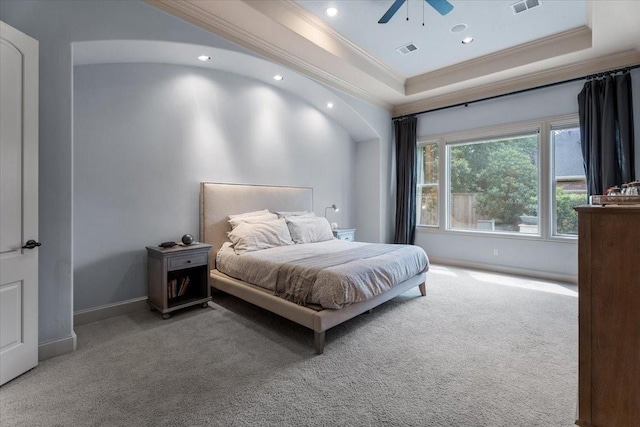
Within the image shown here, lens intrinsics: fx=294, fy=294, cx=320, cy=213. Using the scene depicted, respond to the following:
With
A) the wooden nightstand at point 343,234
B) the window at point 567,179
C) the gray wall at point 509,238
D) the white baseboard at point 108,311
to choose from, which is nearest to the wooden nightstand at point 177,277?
the white baseboard at point 108,311

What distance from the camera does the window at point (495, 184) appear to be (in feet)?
15.9

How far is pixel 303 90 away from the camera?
15.7 ft

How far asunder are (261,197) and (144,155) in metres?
1.61

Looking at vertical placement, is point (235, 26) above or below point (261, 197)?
above

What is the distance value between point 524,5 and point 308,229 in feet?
11.9

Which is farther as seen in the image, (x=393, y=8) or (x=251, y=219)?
(x=251, y=219)

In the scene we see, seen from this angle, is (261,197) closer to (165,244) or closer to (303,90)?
(165,244)

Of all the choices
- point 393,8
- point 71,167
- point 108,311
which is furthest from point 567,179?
point 108,311

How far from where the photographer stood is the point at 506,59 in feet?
14.2

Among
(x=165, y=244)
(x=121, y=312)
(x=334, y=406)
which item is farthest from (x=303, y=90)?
(x=334, y=406)

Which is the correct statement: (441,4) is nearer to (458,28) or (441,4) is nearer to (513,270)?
(458,28)

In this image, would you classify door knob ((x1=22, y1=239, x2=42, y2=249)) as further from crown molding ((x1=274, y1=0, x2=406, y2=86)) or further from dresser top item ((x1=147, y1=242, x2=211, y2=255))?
crown molding ((x1=274, y1=0, x2=406, y2=86))

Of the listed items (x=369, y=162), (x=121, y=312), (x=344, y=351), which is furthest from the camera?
(x=369, y=162)

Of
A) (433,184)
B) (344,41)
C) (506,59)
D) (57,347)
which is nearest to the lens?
(57,347)
